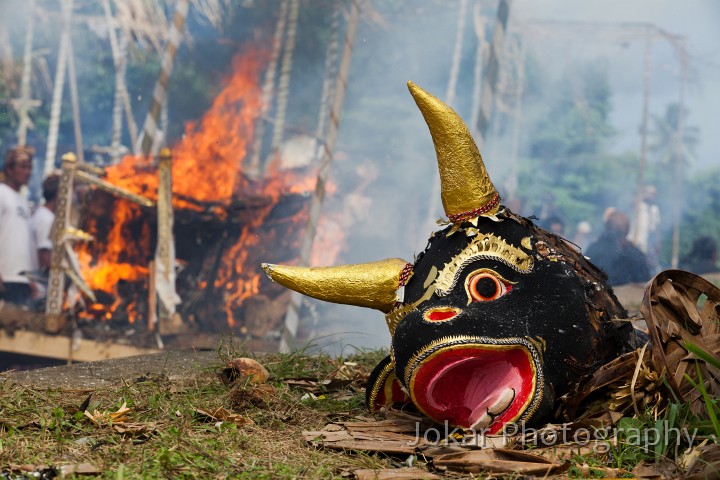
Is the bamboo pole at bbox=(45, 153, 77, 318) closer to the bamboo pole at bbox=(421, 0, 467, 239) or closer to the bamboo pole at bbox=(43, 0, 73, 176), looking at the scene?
the bamboo pole at bbox=(43, 0, 73, 176)

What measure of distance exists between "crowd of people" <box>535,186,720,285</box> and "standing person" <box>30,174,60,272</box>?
5368 millimetres

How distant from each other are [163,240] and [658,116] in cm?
614

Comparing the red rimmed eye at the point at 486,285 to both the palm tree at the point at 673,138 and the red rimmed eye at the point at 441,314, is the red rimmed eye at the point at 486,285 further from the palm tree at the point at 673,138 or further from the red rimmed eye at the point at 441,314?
the palm tree at the point at 673,138

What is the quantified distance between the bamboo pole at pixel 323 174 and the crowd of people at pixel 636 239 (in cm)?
263

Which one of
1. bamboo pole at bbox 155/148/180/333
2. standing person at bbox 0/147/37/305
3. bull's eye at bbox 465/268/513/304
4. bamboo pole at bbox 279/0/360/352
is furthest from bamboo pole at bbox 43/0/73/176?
bull's eye at bbox 465/268/513/304

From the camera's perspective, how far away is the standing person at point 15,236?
8.47m

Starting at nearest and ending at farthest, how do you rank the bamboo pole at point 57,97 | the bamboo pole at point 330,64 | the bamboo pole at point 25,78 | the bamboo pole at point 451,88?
the bamboo pole at point 25,78 < the bamboo pole at point 57,97 < the bamboo pole at point 330,64 < the bamboo pole at point 451,88

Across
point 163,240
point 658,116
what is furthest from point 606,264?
point 163,240

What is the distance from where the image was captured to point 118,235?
9008 mm

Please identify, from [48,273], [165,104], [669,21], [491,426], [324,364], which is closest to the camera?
[491,426]

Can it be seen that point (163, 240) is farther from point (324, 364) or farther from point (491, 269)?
point (491, 269)

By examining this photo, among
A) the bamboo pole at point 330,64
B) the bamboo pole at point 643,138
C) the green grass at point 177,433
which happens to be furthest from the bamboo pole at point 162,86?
the bamboo pole at point 643,138

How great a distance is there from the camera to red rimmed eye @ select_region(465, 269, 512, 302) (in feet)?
11.6

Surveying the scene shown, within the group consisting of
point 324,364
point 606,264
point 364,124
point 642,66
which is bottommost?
point 324,364
